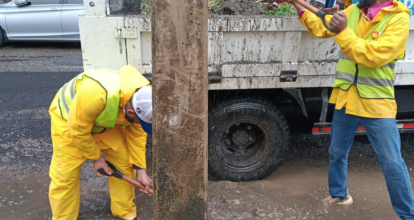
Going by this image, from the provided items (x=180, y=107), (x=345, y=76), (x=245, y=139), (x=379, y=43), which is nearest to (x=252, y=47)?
(x=345, y=76)

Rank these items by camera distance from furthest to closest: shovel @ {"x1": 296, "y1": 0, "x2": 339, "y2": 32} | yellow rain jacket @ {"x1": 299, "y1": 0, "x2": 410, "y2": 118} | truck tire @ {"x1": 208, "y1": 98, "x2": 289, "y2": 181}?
truck tire @ {"x1": 208, "y1": 98, "x2": 289, "y2": 181} < shovel @ {"x1": 296, "y1": 0, "x2": 339, "y2": 32} < yellow rain jacket @ {"x1": 299, "y1": 0, "x2": 410, "y2": 118}

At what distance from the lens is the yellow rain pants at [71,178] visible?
2.60m

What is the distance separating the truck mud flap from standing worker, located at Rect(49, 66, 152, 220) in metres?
1.66

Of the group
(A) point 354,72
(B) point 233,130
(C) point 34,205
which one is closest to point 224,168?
(B) point 233,130

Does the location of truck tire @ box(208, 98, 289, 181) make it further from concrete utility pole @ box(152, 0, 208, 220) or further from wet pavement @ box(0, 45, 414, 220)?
concrete utility pole @ box(152, 0, 208, 220)

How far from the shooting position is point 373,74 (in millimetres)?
2543

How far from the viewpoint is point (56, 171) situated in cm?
265

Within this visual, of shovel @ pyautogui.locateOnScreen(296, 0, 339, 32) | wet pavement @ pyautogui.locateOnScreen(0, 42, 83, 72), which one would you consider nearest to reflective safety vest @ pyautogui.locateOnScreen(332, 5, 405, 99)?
shovel @ pyautogui.locateOnScreen(296, 0, 339, 32)

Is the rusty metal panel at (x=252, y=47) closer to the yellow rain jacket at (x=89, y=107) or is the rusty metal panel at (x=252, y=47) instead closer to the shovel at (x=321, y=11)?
the shovel at (x=321, y=11)

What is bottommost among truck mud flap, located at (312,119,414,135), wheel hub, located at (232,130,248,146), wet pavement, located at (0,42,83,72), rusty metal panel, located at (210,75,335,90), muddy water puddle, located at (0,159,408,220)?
muddy water puddle, located at (0,159,408,220)

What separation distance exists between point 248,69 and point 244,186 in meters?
1.10

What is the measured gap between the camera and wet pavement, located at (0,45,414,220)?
→ 3084mm

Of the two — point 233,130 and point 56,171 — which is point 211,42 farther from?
point 56,171

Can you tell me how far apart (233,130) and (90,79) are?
1.57 metres
